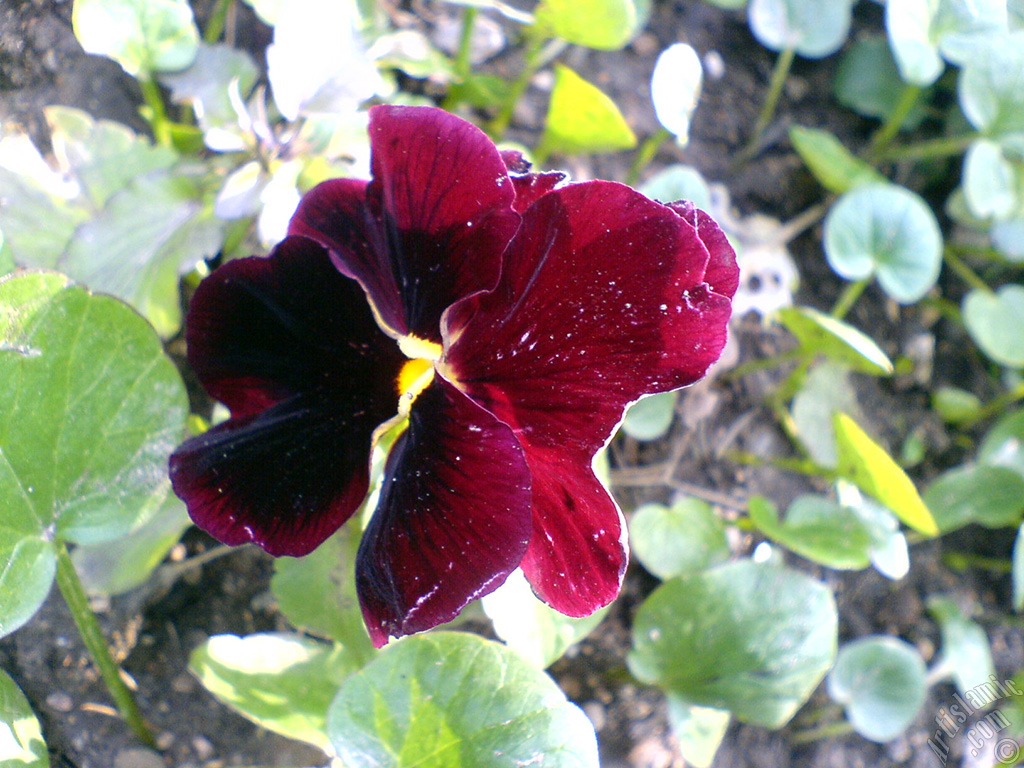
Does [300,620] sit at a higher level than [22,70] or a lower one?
lower

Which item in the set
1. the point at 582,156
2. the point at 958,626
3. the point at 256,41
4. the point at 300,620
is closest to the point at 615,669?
the point at 300,620

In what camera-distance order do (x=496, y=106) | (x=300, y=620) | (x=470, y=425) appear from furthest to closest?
1. (x=496, y=106)
2. (x=300, y=620)
3. (x=470, y=425)

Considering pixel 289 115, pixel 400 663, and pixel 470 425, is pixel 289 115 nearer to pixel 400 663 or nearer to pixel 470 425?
pixel 470 425

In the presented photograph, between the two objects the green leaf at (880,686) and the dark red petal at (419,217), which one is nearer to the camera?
the dark red petal at (419,217)

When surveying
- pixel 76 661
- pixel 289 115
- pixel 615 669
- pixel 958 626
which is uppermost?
pixel 289 115

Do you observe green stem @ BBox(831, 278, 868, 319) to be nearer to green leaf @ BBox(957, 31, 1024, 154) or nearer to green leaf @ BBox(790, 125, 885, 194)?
green leaf @ BBox(790, 125, 885, 194)

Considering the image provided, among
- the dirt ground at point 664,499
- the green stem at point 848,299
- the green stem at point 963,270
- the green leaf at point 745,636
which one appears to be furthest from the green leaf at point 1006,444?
the green leaf at point 745,636

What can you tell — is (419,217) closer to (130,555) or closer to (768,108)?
(130,555)

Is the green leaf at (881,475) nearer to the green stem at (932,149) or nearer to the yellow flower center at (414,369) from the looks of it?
the yellow flower center at (414,369)
